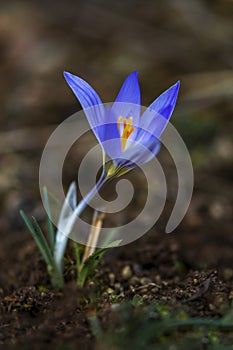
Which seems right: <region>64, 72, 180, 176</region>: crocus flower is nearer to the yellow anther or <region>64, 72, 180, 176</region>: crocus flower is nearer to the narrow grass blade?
the yellow anther

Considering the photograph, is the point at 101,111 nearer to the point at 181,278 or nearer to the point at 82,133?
the point at 181,278

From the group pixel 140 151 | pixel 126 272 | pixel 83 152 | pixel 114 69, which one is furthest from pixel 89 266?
pixel 114 69

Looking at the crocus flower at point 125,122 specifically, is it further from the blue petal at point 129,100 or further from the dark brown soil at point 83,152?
the dark brown soil at point 83,152

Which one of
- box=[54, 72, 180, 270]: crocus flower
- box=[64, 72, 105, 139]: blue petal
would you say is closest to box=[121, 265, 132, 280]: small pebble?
box=[54, 72, 180, 270]: crocus flower

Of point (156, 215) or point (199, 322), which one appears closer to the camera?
point (199, 322)

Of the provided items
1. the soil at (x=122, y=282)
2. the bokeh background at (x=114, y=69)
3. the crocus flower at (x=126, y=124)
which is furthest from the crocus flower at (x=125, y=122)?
the bokeh background at (x=114, y=69)

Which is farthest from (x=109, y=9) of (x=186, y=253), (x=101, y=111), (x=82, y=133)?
(x=101, y=111)

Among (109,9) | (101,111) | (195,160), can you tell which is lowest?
(195,160)
